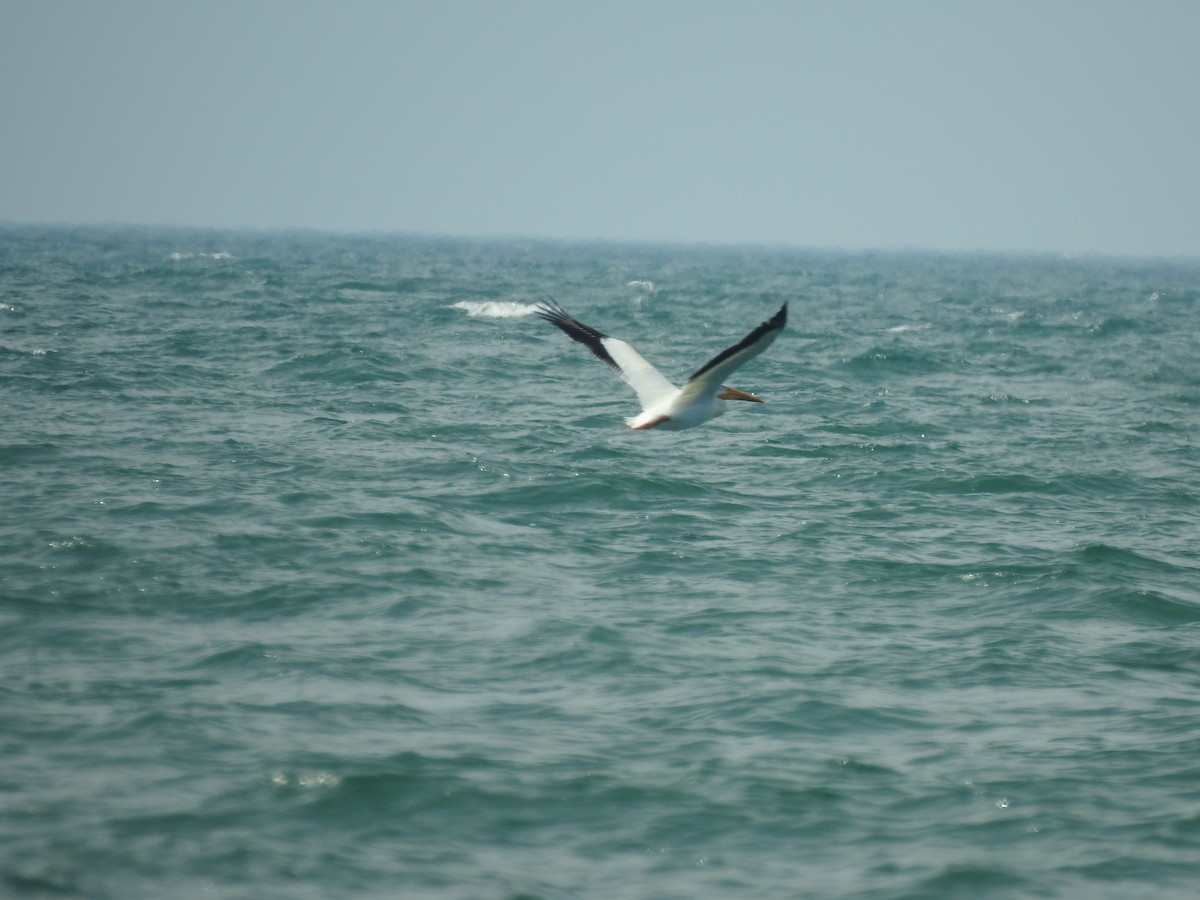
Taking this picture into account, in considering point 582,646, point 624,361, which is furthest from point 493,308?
point 582,646

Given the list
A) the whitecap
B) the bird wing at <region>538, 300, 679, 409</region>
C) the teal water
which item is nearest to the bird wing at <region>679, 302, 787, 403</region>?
the bird wing at <region>538, 300, 679, 409</region>

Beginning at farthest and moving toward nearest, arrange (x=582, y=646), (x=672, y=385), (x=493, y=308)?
1. (x=493, y=308)
2. (x=672, y=385)
3. (x=582, y=646)

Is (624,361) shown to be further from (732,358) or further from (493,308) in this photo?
(493,308)

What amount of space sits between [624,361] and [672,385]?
103 cm

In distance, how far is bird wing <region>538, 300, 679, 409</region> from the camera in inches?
632

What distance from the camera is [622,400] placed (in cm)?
3150

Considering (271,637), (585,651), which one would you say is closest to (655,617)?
(585,651)

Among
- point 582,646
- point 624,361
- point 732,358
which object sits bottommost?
point 582,646

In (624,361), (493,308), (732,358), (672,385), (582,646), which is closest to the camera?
(732,358)

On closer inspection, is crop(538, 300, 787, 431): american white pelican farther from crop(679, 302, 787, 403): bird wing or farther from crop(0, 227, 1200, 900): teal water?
crop(0, 227, 1200, 900): teal water

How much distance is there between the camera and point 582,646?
47.1 ft

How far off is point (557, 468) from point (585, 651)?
29.2ft

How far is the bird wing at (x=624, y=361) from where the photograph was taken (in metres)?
16.0

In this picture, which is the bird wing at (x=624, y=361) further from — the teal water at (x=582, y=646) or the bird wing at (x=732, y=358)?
the teal water at (x=582, y=646)
